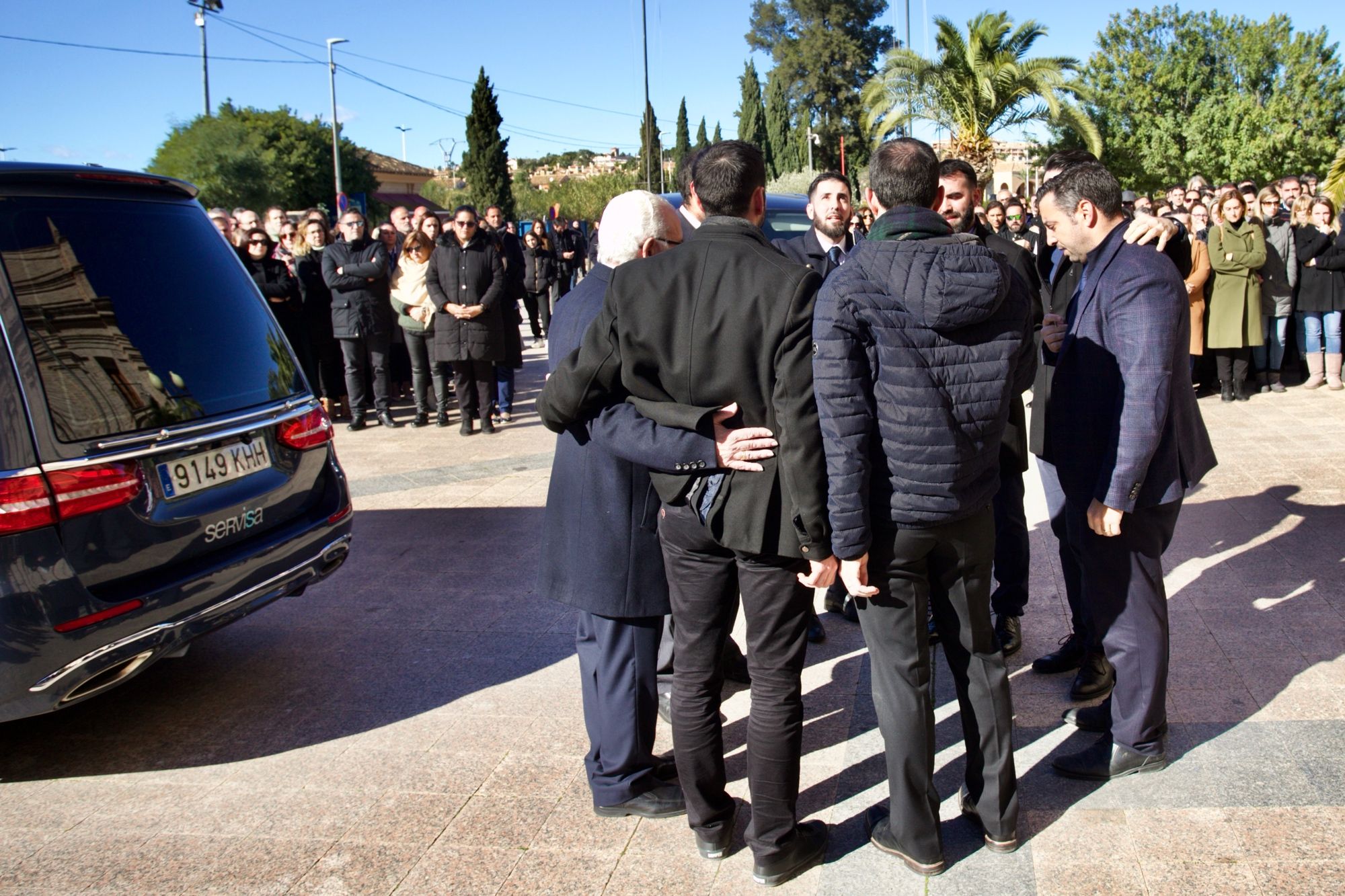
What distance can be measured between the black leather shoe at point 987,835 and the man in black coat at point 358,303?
8.00 m

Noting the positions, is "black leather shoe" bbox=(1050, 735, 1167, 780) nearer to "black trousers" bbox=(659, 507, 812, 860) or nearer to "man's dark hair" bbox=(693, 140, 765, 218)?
"black trousers" bbox=(659, 507, 812, 860)

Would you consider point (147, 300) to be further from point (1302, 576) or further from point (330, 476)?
point (1302, 576)

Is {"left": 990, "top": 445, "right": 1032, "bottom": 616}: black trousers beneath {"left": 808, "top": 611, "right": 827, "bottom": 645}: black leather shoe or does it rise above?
above

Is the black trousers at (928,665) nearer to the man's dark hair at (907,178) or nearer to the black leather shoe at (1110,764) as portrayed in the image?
the black leather shoe at (1110,764)

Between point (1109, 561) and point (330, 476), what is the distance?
10.1ft

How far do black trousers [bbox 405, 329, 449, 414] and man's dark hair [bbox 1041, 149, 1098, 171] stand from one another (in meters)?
6.64

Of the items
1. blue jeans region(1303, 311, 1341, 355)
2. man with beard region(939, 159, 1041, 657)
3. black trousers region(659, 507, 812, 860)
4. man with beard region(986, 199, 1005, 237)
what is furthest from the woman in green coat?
black trousers region(659, 507, 812, 860)

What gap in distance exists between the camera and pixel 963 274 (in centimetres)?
260

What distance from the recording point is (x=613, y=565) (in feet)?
10.4

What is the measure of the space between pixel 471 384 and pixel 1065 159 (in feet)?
22.2

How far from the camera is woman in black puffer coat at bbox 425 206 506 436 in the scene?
30.8 feet

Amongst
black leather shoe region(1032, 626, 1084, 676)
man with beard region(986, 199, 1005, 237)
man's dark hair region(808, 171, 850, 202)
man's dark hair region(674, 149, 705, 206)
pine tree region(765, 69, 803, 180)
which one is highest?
pine tree region(765, 69, 803, 180)

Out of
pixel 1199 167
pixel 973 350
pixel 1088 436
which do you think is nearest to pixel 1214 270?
pixel 1088 436

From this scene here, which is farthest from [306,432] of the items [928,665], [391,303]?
[391,303]
